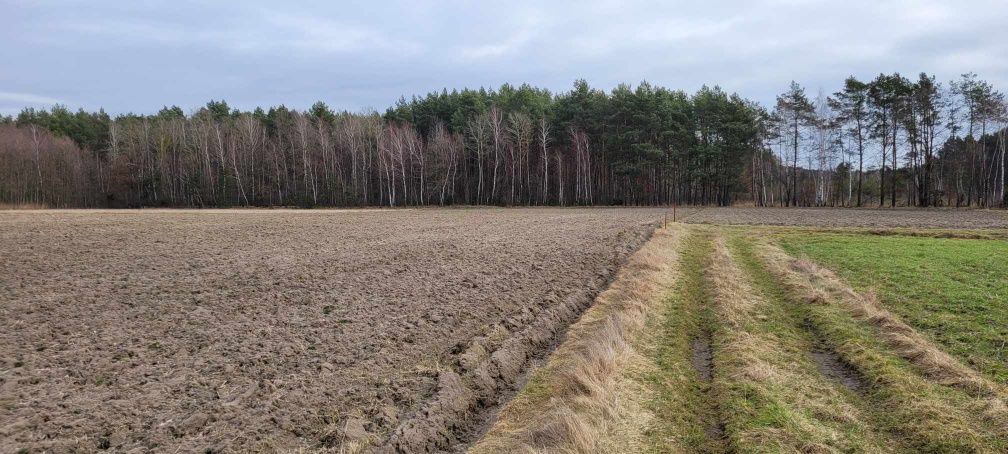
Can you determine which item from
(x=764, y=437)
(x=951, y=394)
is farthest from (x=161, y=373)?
(x=951, y=394)

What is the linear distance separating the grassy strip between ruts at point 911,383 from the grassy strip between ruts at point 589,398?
259cm

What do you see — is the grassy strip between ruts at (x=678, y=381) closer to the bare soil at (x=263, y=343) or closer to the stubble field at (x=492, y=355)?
the stubble field at (x=492, y=355)

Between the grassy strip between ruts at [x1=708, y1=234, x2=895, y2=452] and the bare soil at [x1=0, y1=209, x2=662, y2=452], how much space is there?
287cm

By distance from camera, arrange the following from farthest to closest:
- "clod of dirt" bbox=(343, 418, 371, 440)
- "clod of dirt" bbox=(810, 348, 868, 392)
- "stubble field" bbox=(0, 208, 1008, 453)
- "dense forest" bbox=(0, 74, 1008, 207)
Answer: "dense forest" bbox=(0, 74, 1008, 207) → "clod of dirt" bbox=(810, 348, 868, 392) → "stubble field" bbox=(0, 208, 1008, 453) → "clod of dirt" bbox=(343, 418, 371, 440)

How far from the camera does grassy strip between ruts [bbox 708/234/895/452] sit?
17.2 ft

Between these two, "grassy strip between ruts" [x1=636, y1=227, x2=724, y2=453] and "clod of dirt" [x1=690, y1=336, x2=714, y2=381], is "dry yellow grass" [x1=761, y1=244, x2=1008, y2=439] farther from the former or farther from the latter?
"grassy strip between ruts" [x1=636, y1=227, x2=724, y2=453]

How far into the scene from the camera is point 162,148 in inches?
2876

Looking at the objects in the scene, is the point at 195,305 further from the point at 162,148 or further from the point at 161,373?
the point at 162,148

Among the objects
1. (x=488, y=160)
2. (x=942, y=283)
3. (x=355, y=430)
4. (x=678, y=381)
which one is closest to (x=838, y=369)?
(x=678, y=381)

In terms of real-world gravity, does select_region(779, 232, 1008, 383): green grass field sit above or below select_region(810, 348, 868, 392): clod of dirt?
above

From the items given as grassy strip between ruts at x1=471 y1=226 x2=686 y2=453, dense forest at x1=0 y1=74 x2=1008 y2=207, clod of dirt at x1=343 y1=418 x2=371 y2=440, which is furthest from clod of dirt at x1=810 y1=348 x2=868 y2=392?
dense forest at x1=0 y1=74 x2=1008 y2=207

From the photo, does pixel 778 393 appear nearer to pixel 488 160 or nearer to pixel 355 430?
pixel 355 430

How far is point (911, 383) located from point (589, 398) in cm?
408

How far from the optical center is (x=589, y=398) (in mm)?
6195
